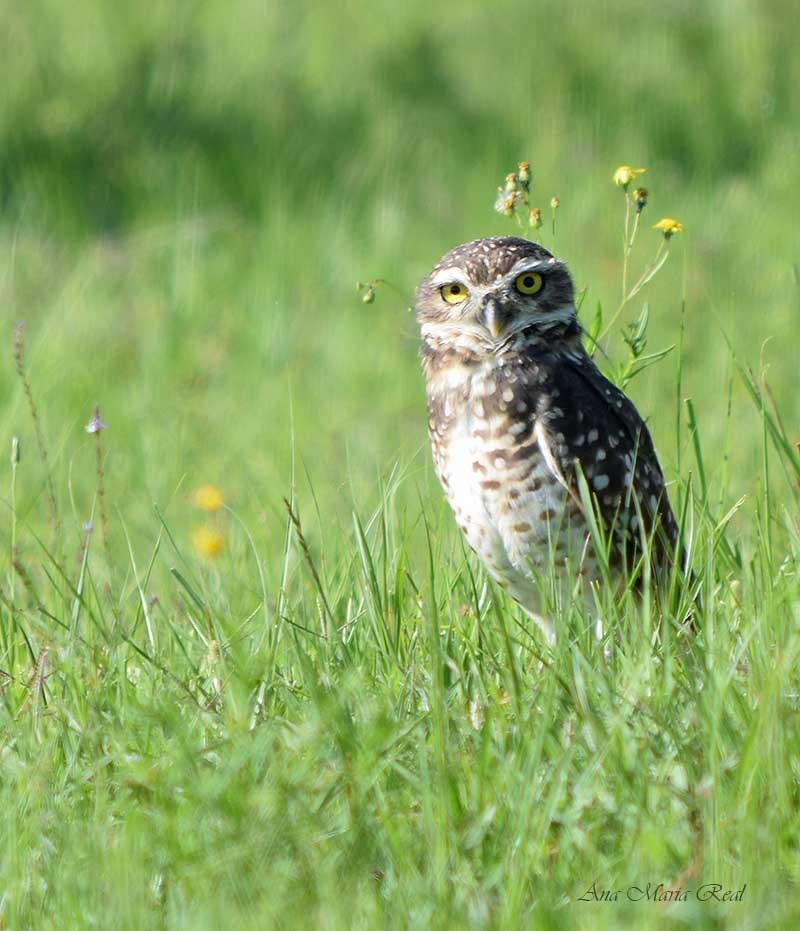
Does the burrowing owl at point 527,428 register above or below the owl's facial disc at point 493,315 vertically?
below

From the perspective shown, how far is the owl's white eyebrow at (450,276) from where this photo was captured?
A: 4.20 metres

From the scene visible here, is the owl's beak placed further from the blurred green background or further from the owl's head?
the blurred green background

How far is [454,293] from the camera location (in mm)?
4281

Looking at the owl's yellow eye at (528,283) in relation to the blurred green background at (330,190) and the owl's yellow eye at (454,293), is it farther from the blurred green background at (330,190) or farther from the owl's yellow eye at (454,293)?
the blurred green background at (330,190)

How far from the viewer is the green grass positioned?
8.77 feet

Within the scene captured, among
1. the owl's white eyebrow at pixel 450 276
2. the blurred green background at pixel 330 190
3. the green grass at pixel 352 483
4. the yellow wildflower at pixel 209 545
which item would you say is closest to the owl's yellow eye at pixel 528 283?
the owl's white eyebrow at pixel 450 276

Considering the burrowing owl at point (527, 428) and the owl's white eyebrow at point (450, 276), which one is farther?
the owl's white eyebrow at point (450, 276)

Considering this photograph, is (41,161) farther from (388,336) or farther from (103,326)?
(388,336)

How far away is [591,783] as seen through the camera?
9.18ft

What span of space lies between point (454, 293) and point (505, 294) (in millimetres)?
204

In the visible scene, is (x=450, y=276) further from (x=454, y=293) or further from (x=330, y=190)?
(x=330, y=190)
